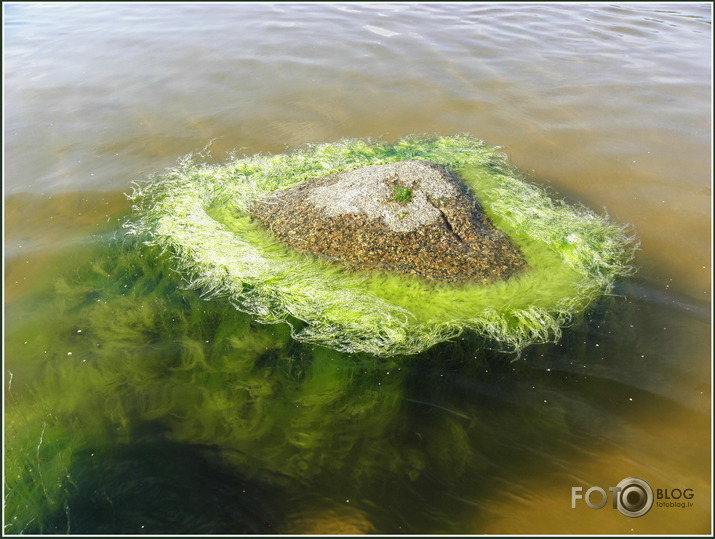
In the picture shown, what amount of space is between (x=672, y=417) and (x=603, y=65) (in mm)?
6758

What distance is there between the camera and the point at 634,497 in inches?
104

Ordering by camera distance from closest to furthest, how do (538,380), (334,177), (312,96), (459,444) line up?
(459,444) → (538,380) → (334,177) → (312,96)

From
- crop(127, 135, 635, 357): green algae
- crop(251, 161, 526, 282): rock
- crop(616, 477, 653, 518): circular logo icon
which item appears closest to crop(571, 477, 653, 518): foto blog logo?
crop(616, 477, 653, 518): circular logo icon

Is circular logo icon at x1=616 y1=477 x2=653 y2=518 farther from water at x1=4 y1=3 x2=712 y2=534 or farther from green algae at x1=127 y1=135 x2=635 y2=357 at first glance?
green algae at x1=127 y1=135 x2=635 y2=357

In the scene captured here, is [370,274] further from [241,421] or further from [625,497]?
[625,497]

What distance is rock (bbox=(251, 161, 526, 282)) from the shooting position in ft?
13.1

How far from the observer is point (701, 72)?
7457 mm

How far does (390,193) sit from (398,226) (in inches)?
16.1

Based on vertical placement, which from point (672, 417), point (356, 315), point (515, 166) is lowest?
point (672, 417)

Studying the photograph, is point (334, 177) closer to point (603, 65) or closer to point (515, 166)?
point (515, 166)

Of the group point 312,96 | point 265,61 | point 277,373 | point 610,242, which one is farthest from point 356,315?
point 265,61

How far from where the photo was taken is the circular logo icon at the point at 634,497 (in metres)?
2.59

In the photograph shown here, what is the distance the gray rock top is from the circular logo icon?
7.82 ft

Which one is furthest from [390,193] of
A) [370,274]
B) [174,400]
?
[174,400]
